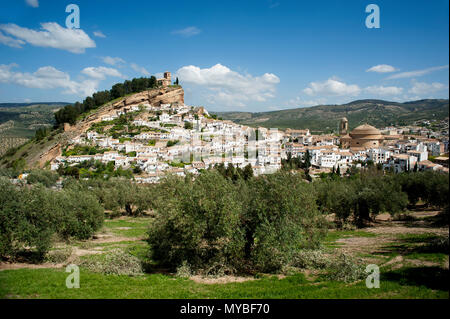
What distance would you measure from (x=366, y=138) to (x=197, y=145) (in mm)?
51050

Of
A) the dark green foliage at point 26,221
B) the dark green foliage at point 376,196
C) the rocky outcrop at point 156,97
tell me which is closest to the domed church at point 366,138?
the dark green foliage at point 376,196

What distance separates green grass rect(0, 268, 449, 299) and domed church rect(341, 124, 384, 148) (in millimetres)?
77806

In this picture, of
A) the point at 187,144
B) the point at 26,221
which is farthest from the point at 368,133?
the point at 26,221

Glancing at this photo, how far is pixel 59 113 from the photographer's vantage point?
9125cm

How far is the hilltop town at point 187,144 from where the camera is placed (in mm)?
68250

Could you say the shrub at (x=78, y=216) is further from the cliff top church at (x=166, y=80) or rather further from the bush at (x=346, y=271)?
the cliff top church at (x=166, y=80)

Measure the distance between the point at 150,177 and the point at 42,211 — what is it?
154 ft

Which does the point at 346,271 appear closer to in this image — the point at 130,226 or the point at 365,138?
the point at 130,226

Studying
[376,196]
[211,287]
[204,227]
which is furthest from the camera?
[376,196]

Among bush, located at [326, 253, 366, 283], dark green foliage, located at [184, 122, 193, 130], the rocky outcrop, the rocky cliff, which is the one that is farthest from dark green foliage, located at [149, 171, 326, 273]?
the rocky outcrop

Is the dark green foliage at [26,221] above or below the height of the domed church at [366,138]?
below

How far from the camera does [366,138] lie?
8038cm

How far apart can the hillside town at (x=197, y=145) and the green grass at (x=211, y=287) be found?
1851 inches
